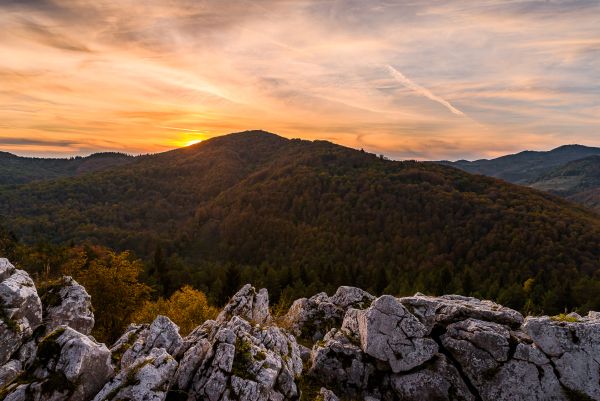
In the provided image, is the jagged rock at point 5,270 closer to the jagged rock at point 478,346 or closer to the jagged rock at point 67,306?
the jagged rock at point 67,306

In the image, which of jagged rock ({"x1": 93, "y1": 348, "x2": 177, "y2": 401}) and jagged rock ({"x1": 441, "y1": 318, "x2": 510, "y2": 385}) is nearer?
jagged rock ({"x1": 93, "y1": 348, "x2": 177, "y2": 401})

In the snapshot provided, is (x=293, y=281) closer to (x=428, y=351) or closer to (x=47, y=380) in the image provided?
(x=428, y=351)

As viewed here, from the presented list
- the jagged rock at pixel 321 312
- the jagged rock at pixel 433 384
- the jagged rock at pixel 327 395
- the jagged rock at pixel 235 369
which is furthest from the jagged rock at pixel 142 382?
the jagged rock at pixel 321 312

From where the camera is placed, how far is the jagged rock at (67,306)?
91.8 feet

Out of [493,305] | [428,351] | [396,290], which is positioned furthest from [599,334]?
[396,290]

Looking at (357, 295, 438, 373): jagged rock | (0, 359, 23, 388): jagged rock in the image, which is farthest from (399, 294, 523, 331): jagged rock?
(0, 359, 23, 388): jagged rock

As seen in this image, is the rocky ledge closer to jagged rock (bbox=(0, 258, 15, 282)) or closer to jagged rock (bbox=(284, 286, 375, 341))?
jagged rock (bbox=(0, 258, 15, 282))

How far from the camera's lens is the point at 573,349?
23703 mm

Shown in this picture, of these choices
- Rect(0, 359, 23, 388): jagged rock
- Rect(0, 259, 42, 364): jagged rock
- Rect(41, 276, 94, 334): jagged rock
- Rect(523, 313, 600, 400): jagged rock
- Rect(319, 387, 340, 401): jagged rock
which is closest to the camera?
Rect(0, 359, 23, 388): jagged rock

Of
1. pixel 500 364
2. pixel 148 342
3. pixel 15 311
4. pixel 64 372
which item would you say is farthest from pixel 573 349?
pixel 15 311

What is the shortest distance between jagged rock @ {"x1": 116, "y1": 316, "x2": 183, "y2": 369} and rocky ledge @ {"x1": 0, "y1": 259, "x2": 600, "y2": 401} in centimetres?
7

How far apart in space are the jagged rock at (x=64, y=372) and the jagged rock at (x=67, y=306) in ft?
31.1

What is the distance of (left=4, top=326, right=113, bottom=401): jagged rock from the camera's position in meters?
17.7

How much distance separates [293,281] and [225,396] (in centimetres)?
9491
